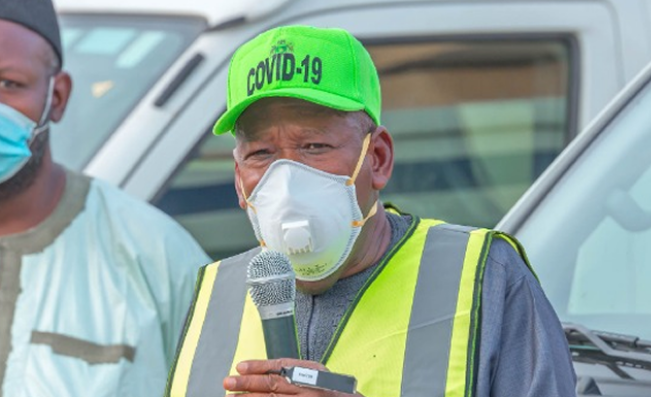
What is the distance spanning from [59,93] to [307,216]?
4.86ft

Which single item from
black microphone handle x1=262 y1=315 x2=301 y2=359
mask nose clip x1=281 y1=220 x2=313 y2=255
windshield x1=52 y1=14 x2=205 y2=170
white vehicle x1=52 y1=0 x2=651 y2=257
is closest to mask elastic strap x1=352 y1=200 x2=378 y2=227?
mask nose clip x1=281 y1=220 x2=313 y2=255

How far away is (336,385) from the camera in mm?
3137

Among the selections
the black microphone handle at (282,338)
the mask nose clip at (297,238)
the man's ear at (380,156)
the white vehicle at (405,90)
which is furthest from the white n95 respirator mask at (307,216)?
the white vehicle at (405,90)

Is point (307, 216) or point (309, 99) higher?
point (309, 99)

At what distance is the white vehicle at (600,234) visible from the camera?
3.91 m

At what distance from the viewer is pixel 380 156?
12.0 ft

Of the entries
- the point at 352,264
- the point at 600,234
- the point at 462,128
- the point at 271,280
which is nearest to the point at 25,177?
the point at 352,264

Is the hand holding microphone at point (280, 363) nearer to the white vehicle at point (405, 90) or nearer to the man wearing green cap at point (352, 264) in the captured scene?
the man wearing green cap at point (352, 264)

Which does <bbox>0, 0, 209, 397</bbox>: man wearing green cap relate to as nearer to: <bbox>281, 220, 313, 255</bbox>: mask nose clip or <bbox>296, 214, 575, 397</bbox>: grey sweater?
<bbox>281, 220, 313, 255</bbox>: mask nose clip

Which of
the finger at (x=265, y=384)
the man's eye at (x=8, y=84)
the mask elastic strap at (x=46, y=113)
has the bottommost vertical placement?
the finger at (x=265, y=384)

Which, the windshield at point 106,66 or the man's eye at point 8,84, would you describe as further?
the windshield at point 106,66

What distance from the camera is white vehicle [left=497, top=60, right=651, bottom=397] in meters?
3.91

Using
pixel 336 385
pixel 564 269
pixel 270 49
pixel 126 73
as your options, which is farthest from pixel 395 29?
pixel 336 385

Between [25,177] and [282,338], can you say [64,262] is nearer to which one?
[25,177]
